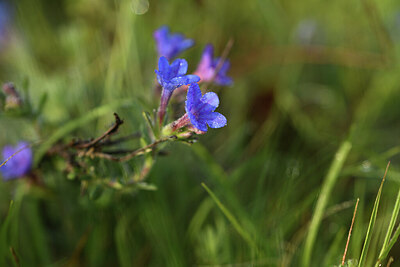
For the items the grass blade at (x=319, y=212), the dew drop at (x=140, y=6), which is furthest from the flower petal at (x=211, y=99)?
the dew drop at (x=140, y=6)

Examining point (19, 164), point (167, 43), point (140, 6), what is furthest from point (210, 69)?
point (140, 6)

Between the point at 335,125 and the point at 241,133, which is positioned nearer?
the point at 241,133

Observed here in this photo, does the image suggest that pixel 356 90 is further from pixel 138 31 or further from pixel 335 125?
pixel 138 31

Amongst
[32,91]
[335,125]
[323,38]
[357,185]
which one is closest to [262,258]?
[357,185]

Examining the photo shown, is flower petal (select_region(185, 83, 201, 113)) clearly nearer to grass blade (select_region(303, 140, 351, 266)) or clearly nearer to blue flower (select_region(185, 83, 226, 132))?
blue flower (select_region(185, 83, 226, 132))

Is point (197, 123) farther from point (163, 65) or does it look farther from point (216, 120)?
point (163, 65)

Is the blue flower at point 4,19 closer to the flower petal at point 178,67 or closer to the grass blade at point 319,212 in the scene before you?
the flower petal at point 178,67

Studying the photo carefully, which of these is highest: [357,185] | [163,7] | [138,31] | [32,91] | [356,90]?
[163,7]
